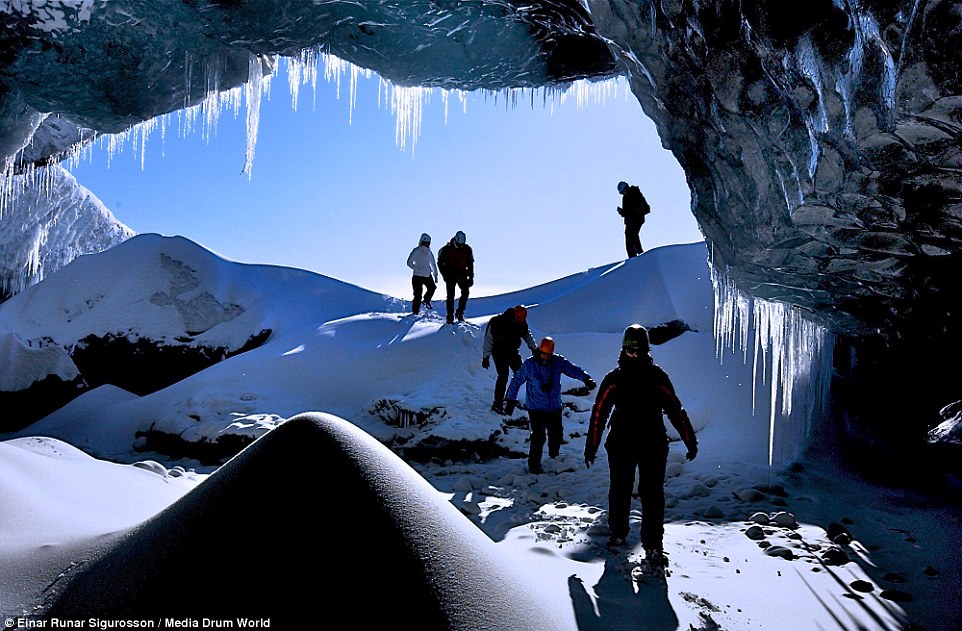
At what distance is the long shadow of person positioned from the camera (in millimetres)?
2507

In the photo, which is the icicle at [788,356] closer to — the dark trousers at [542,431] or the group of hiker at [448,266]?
the dark trousers at [542,431]

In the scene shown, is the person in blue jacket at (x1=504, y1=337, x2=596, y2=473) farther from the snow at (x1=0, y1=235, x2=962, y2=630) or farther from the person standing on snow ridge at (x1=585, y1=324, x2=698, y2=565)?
the person standing on snow ridge at (x1=585, y1=324, x2=698, y2=565)

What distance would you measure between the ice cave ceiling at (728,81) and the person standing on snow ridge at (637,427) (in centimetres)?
182

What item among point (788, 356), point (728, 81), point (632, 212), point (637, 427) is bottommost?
point (637, 427)

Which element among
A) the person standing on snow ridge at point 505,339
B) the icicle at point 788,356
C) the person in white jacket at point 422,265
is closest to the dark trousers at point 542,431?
the person standing on snow ridge at point 505,339

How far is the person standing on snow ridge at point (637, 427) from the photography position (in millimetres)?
3684

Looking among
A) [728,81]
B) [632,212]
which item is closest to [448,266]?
[632,212]

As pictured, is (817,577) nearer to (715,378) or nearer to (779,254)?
(779,254)

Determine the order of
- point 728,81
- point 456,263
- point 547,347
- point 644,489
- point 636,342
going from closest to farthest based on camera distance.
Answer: point 644,489 < point 636,342 < point 728,81 < point 547,347 < point 456,263

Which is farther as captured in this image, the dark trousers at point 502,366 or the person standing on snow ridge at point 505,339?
the person standing on snow ridge at point 505,339

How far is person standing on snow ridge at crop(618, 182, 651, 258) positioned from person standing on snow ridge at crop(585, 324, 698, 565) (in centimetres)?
1083

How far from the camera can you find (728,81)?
13.5 feet

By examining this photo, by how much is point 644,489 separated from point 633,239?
40.8 ft

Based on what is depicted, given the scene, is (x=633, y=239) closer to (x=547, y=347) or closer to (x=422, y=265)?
(x=422, y=265)
